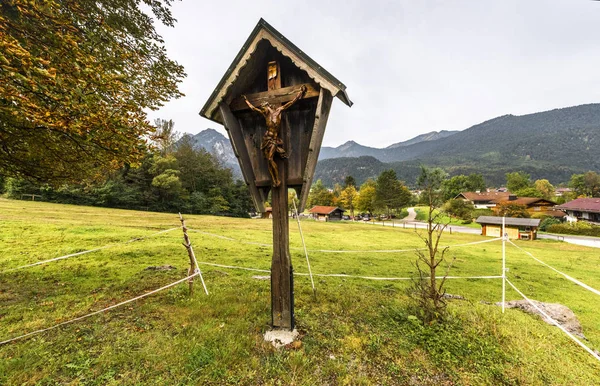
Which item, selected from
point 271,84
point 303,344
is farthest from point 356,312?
point 271,84

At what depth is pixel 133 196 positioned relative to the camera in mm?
38781

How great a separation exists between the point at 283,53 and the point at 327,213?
61889mm

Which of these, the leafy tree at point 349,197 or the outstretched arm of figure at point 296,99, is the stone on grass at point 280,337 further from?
the leafy tree at point 349,197

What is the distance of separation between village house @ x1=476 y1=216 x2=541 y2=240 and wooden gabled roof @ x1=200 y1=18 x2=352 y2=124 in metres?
38.0

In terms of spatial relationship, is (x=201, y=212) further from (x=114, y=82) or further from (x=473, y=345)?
(x=473, y=345)

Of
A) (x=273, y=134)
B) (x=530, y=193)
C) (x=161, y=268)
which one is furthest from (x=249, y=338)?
(x=530, y=193)

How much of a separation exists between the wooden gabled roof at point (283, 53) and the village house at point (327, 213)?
61583 millimetres

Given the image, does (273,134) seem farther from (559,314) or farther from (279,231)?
(559,314)

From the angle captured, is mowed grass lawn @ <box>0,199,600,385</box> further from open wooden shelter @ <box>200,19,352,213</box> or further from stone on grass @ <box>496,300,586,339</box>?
open wooden shelter @ <box>200,19,352,213</box>

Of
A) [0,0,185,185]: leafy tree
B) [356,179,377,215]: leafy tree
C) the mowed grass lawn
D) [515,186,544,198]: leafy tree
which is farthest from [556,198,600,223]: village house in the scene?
[0,0,185,185]: leafy tree

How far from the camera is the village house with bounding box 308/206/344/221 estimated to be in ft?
216

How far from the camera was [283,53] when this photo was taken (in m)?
4.15

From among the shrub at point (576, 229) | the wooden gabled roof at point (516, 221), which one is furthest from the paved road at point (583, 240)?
the shrub at point (576, 229)

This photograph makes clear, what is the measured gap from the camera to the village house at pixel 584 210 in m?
46.3
